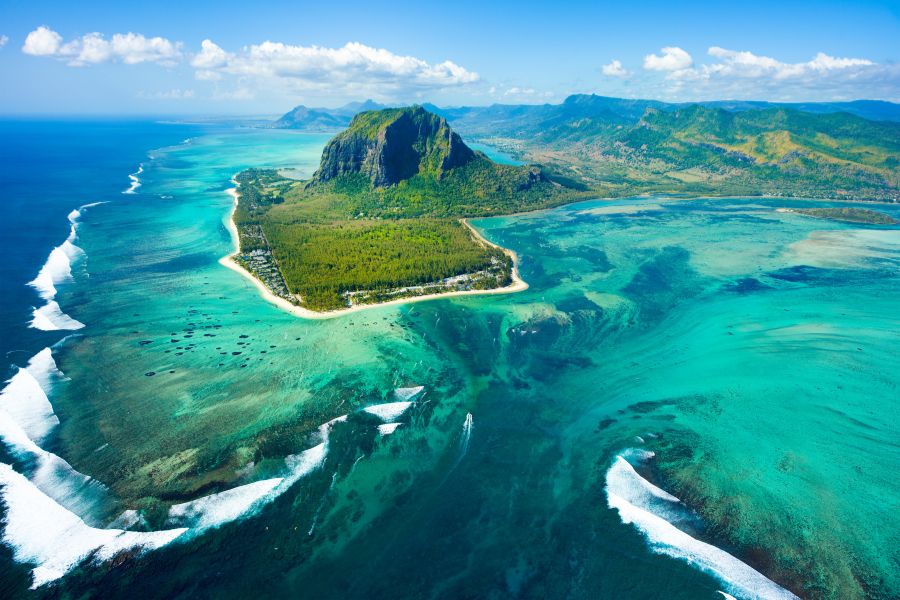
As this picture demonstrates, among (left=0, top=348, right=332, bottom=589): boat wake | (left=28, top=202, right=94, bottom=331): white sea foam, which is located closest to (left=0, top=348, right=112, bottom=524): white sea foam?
(left=0, top=348, right=332, bottom=589): boat wake

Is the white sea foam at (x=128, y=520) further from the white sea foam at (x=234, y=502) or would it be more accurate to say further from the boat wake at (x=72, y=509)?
the white sea foam at (x=234, y=502)

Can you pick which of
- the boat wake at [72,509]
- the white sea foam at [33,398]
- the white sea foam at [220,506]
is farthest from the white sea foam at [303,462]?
→ the white sea foam at [33,398]

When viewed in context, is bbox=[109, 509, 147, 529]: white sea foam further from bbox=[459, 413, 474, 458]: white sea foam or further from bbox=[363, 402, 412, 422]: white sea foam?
bbox=[459, 413, 474, 458]: white sea foam

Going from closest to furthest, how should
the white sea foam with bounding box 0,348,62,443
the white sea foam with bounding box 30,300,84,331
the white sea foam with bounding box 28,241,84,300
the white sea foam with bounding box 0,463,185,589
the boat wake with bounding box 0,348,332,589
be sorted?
the white sea foam with bounding box 0,463,185,589 < the boat wake with bounding box 0,348,332,589 < the white sea foam with bounding box 0,348,62,443 < the white sea foam with bounding box 30,300,84,331 < the white sea foam with bounding box 28,241,84,300

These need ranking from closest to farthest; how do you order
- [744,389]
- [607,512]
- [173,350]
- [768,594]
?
[768,594], [607,512], [744,389], [173,350]

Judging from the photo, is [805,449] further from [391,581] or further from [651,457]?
[391,581]

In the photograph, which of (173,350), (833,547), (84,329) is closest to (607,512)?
(833,547)

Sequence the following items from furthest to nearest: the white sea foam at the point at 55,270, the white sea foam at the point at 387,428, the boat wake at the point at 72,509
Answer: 1. the white sea foam at the point at 55,270
2. the white sea foam at the point at 387,428
3. the boat wake at the point at 72,509
